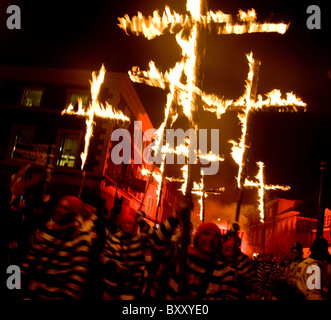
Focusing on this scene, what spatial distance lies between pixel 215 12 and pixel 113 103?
57.1ft

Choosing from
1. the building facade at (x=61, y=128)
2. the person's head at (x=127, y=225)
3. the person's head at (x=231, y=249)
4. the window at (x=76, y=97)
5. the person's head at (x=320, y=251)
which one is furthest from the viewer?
the window at (x=76, y=97)

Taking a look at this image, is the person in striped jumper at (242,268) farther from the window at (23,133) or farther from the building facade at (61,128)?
the window at (23,133)

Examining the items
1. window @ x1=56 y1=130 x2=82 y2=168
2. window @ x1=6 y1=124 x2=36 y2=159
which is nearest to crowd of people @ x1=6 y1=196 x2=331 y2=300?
window @ x1=56 y1=130 x2=82 y2=168

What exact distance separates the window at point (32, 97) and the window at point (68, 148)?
3.26 metres

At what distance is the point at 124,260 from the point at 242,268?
6.44 feet

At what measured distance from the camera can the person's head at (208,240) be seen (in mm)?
3631

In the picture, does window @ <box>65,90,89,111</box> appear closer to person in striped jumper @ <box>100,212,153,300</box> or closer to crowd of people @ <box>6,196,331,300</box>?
person in striped jumper @ <box>100,212,153,300</box>

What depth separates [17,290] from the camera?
338 cm

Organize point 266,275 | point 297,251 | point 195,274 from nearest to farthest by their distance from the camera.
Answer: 1. point 195,274
2. point 297,251
3. point 266,275

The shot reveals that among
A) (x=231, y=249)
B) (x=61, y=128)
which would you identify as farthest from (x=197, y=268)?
(x=61, y=128)

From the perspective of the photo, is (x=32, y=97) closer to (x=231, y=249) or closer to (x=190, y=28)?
(x=231, y=249)

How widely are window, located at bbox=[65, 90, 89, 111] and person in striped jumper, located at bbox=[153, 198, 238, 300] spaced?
719 inches

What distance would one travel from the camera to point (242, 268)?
16.8ft

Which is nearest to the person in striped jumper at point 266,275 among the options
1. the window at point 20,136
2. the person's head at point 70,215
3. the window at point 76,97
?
the person's head at point 70,215
